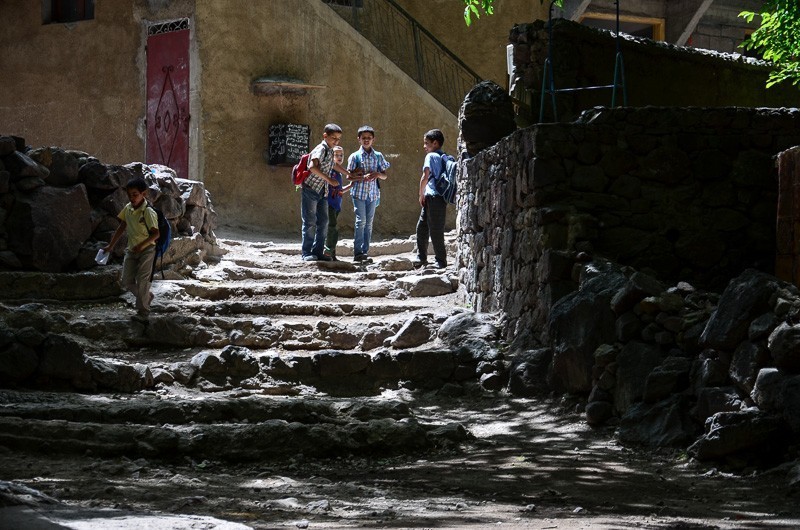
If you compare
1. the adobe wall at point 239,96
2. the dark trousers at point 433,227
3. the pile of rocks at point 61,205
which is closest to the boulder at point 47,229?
the pile of rocks at point 61,205

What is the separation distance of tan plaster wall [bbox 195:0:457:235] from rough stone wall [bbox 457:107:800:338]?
25.7 feet

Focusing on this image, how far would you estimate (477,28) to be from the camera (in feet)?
60.1

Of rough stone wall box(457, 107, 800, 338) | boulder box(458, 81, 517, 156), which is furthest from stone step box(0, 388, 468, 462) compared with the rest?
boulder box(458, 81, 517, 156)

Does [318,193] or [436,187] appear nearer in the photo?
[436,187]

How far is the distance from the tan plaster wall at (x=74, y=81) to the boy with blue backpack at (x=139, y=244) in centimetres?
705

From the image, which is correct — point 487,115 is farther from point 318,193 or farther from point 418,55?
point 418,55

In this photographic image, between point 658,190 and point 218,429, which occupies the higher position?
point 658,190

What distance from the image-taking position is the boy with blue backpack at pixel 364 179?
42.5 feet

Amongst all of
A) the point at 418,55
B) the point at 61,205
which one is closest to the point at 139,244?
the point at 61,205

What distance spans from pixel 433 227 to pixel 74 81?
7967mm

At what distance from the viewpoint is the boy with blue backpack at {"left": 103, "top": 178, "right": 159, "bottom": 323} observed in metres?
9.87

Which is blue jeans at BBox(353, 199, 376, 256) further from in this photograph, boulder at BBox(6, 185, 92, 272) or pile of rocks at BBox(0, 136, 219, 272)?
boulder at BBox(6, 185, 92, 272)

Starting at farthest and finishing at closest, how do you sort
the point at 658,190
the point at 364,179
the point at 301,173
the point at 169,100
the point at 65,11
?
1. the point at 65,11
2. the point at 169,100
3. the point at 364,179
4. the point at 301,173
5. the point at 658,190

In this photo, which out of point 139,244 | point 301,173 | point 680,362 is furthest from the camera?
point 301,173
